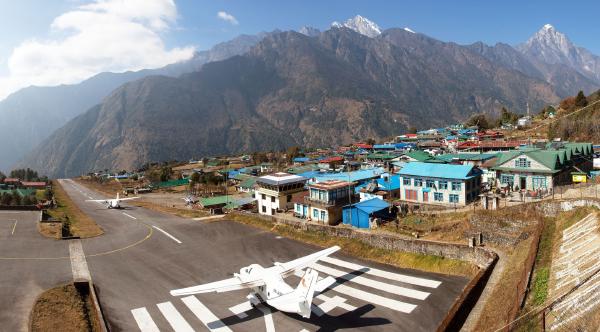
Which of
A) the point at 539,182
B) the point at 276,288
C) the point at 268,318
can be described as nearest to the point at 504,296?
the point at 276,288

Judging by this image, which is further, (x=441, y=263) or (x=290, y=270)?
(x=441, y=263)

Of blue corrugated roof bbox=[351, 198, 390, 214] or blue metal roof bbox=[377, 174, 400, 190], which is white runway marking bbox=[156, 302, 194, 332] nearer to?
blue corrugated roof bbox=[351, 198, 390, 214]

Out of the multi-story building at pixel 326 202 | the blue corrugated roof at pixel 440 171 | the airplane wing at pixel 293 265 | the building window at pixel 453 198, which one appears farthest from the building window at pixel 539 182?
the airplane wing at pixel 293 265

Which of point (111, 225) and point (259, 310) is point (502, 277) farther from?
point (111, 225)

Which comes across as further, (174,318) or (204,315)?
(204,315)

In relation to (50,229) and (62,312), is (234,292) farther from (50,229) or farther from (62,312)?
(50,229)

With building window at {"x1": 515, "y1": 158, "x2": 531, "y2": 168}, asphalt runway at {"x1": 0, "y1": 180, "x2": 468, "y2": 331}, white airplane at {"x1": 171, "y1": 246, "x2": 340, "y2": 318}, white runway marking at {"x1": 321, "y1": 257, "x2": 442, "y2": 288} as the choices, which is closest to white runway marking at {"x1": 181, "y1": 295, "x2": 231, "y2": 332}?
asphalt runway at {"x1": 0, "y1": 180, "x2": 468, "y2": 331}

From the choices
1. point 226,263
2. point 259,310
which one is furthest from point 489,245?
point 226,263
